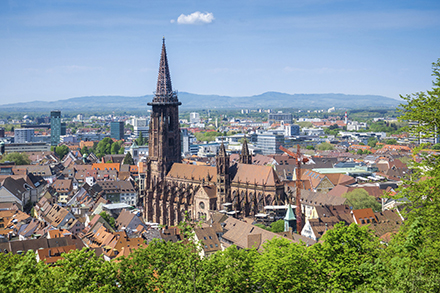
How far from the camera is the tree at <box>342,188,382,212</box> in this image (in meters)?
90.7

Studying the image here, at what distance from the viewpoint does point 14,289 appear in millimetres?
23641

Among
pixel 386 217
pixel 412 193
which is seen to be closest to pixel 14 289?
pixel 412 193

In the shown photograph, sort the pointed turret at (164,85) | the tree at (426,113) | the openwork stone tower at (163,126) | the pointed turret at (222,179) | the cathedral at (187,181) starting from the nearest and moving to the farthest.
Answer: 1. the tree at (426,113)
2. the cathedral at (187,181)
3. the pointed turret at (222,179)
4. the openwork stone tower at (163,126)
5. the pointed turret at (164,85)

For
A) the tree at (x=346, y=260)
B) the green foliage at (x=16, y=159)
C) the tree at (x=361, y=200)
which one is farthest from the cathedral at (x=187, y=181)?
the green foliage at (x=16, y=159)

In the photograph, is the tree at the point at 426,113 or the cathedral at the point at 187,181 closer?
the tree at the point at 426,113

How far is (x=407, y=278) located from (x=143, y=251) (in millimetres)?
17301

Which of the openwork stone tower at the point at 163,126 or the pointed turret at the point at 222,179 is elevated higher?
the openwork stone tower at the point at 163,126

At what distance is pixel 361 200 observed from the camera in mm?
91750

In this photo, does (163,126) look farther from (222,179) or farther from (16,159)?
(16,159)

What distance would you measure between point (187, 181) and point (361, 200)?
36.2 metres

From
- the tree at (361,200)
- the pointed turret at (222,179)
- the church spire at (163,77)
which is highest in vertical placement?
the church spire at (163,77)

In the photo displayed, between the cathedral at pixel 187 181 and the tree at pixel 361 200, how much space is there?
1414 centimetres

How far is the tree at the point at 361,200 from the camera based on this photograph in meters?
90.7

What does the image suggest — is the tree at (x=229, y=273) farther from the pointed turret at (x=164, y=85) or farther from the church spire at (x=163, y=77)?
the church spire at (x=163, y=77)
